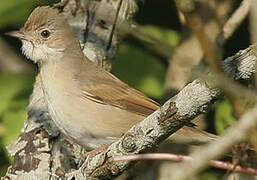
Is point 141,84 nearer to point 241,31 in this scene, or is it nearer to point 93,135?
point 241,31

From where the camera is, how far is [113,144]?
11.0 ft

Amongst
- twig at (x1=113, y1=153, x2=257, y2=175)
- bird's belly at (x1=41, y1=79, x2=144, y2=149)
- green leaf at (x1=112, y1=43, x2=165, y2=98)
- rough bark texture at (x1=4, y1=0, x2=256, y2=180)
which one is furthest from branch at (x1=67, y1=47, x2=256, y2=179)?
green leaf at (x1=112, y1=43, x2=165, y2=98)

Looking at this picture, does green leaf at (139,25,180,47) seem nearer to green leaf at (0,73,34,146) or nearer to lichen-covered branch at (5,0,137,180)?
lichen-covered branch at (5,0,137,180)

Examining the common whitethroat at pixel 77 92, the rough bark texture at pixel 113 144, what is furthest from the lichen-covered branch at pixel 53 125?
the common whitethroat at pixel 77 92

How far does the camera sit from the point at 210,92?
8.71 ft

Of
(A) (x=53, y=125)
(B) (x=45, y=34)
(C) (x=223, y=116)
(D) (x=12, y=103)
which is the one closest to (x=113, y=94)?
(A) (x=53, y=125)

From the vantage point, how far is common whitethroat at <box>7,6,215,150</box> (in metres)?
4.32

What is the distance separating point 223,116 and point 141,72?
125 cm

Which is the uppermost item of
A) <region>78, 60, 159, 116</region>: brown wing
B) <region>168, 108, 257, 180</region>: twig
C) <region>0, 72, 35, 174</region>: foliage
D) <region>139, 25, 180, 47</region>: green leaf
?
<region>168, 108, 257, 180</region>: twig

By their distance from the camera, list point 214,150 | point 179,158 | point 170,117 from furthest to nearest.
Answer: point 170,117
point 179,158
point 214,150

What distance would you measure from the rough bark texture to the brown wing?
1.19 ft

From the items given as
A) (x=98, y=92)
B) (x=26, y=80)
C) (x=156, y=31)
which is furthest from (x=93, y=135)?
(x=156, y=31)

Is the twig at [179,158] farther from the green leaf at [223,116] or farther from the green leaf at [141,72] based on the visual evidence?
the green leaf at [141,72]

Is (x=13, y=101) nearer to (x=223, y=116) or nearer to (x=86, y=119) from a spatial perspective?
(x=86, y=119)
